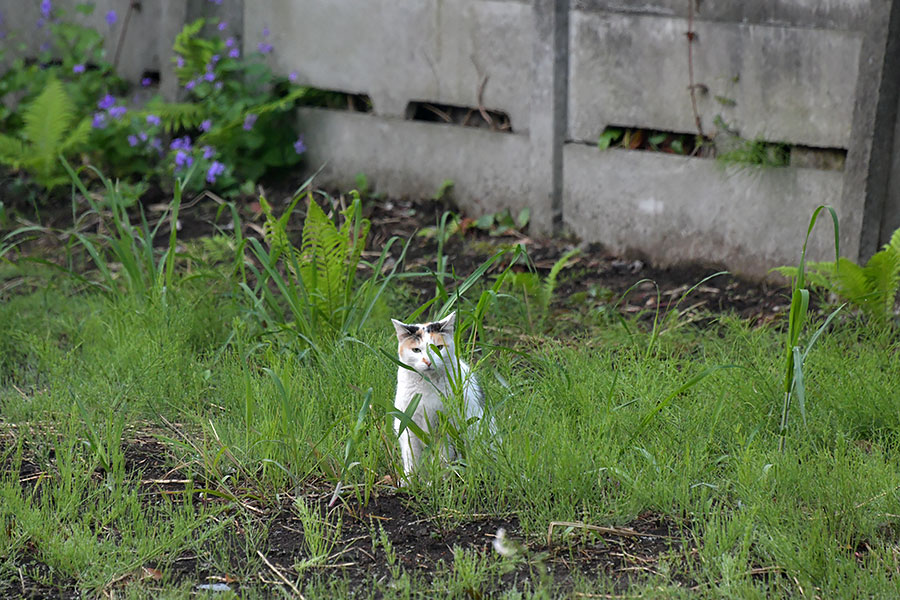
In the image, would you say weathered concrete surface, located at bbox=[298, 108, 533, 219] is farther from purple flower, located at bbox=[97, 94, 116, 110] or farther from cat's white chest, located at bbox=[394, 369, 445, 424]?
cat's white chest, located at bbox=[394, 369, 445, 424]

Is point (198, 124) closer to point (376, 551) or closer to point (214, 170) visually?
point (214, 170)

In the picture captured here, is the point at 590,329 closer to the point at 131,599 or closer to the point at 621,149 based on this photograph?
the point at 621,149

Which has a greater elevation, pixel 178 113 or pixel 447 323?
pixel 178 113

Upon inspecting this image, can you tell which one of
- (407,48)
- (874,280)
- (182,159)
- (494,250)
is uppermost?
(407,48)

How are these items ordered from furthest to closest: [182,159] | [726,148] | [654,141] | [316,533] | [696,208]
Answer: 1. [182,159]
2. [654,141]
3. [696,208]
4. [726,148]
5. [316,533]

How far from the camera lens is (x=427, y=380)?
107 inches

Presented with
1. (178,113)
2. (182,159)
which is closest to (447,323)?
(182,159)

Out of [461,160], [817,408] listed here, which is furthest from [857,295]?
[461,160]

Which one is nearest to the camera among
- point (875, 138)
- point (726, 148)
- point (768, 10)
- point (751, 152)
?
point (875, 138)

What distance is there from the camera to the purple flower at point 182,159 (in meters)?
5.95

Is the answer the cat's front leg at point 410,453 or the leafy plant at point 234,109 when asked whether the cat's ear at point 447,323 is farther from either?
the leafy plant at point 234,109

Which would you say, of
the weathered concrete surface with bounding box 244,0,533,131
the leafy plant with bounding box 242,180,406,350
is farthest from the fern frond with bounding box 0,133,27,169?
the leafy plant with bounding box 242,180,406,350

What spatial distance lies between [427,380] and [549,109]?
2793 mm

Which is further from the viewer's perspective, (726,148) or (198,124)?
(198,124)
